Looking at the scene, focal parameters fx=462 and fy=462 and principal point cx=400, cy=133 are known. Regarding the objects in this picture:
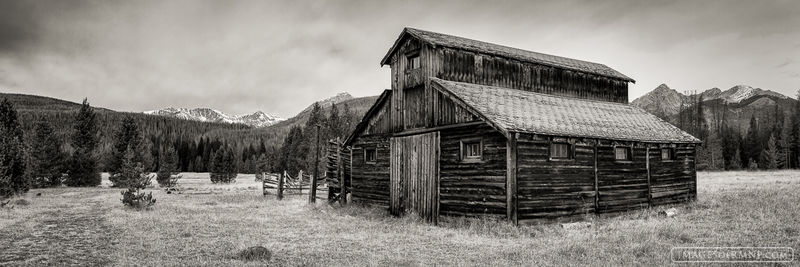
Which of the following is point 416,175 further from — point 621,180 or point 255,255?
point 255,255

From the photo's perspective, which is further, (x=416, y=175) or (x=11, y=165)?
(x=11, y=165)

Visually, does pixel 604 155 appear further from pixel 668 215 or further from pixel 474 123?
pixel 474 123

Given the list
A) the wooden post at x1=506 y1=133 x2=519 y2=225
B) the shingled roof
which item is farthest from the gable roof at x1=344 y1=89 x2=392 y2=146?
the wooden post at x1=506 y1=133 x2=519 y2=225

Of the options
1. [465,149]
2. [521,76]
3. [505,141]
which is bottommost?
[465,149]

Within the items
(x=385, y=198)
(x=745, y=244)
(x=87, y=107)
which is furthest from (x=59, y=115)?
(x=745, y=244)

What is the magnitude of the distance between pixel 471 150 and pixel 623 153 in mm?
7309

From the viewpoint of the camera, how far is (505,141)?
15.8m

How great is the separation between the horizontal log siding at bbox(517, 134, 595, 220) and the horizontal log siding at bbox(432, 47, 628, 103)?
445cm

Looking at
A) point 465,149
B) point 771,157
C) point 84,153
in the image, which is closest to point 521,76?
point 465,149

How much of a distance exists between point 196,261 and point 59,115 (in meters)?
194

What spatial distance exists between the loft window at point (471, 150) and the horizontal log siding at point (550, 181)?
1498mm

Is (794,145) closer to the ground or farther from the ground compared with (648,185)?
farther from the ground

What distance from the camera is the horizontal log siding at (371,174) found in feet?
70.4

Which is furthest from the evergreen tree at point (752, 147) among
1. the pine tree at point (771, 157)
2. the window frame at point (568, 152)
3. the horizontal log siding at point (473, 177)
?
the horizontal log siding at point (473, 177)
